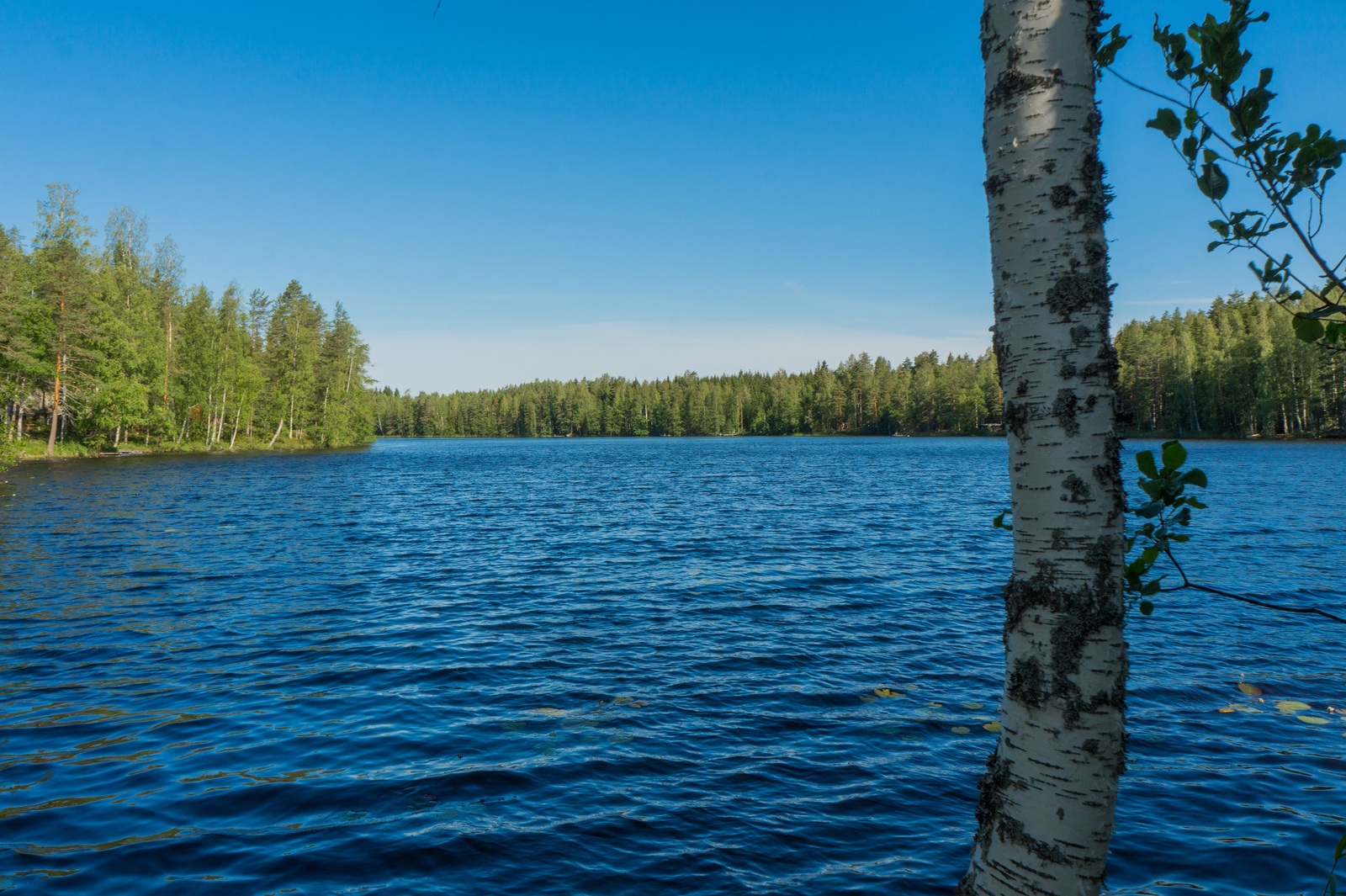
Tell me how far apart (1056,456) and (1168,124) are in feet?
4.60

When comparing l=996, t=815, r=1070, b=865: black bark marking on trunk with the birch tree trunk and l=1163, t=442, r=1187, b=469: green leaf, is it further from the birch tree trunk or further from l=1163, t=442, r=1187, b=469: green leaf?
l=1163, t=442, r=1187, b=469: green leaf

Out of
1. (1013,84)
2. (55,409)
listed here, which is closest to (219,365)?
(55,409)

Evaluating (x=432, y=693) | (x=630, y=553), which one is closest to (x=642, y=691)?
(x=432, y=693)

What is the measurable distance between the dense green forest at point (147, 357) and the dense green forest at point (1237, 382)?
314 ft

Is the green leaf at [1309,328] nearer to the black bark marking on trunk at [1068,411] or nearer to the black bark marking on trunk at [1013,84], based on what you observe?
the black bark marking on trunk at [1068,411]

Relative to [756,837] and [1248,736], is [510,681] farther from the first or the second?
[1248,736]

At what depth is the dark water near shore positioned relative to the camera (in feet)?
22.8

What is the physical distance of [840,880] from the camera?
6.69m

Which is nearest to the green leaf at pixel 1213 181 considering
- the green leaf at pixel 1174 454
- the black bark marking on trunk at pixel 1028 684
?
the green leaf at pixel 1174 454

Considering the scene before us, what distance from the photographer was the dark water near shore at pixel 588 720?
22.8 ft

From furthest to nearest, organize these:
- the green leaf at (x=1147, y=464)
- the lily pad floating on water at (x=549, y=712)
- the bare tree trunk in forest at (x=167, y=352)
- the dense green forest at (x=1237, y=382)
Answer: the dense green forest at (x=1237, y=382), the bare tree trunk in forest at (x=167, y=352), the lily pad floating on water at (x=549, y=712), the green leaf at (x=1147, y=464)

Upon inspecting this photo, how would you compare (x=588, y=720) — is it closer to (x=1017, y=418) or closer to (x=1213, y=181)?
(x=1017, y=418)

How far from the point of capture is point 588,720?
33.3 ft

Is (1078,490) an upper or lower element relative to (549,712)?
upper
